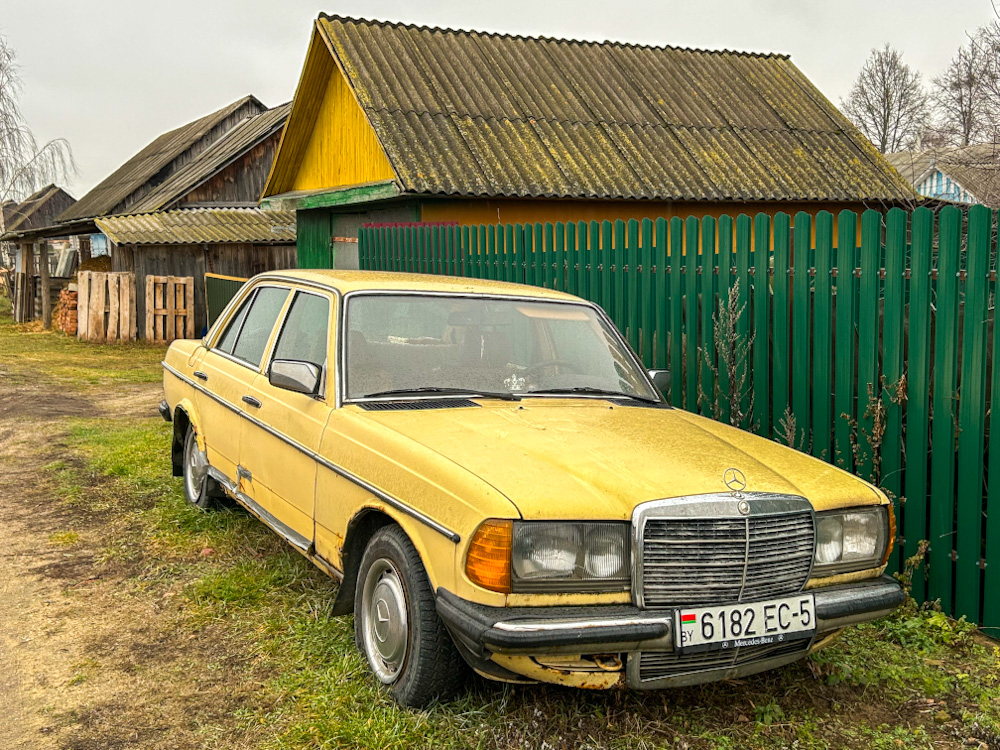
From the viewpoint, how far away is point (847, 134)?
1625cm

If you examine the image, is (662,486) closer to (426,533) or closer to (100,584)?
(426,533)

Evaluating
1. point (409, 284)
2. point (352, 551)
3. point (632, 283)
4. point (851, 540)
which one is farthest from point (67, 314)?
point (851, 540)

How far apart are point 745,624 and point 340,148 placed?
42.9 feet

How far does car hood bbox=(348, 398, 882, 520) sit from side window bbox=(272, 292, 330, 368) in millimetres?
804

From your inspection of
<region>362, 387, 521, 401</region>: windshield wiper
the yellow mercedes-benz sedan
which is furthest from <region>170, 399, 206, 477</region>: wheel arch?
<region>362, 387, 521, 401</region>: windshield wiper

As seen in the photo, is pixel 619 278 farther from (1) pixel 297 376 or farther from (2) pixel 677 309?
(1) pixel 297 376

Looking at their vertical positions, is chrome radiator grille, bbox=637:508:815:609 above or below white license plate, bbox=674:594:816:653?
above

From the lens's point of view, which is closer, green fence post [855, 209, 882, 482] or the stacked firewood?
green fence post [855, 209, 882, 482]

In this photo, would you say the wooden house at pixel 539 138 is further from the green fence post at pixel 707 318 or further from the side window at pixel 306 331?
the side window at pixel 306 331

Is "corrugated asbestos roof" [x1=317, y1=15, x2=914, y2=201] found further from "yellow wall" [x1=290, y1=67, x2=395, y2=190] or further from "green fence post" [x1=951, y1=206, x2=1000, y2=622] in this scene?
"green fence post" [x1=951, y1=206, x2=1000, y2=622]

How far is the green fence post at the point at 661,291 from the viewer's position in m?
6.73

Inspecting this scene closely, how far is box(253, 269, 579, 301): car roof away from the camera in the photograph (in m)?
4.90

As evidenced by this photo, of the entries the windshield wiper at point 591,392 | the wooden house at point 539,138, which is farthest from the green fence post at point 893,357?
the wooden house at point 539,138

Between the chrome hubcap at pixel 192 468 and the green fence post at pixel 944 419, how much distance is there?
4.31m
